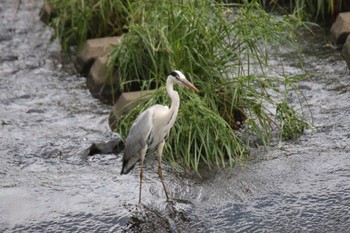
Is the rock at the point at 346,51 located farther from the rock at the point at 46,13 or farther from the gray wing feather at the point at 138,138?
the rock at the point at 46,13

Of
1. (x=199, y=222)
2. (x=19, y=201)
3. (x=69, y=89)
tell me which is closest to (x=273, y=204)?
(x=199, y=222)

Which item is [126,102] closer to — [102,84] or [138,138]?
[102,84]

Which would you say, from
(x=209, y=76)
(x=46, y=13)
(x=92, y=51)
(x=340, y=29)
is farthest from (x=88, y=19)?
(x=340, y=29)

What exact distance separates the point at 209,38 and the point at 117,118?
109 cm

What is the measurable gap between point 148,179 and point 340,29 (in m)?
3.30

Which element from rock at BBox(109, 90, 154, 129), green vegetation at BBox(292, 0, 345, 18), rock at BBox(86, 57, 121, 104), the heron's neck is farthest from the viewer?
green vegetation at BBox(292, 0, 345, 18)

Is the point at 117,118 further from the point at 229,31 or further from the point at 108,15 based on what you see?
the point at 108,15

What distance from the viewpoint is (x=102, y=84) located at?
27.3 feet

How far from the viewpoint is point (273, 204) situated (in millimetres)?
5969

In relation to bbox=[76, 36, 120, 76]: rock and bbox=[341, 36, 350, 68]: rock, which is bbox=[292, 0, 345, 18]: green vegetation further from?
bbox=[76, 36, 120, 76]: rock

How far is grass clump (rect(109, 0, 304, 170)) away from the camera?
21.8 ft

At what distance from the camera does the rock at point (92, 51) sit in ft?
28.9

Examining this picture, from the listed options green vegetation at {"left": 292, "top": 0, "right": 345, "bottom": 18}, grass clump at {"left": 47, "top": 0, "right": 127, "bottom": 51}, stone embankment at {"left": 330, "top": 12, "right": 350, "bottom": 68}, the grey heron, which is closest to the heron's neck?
the grey heron

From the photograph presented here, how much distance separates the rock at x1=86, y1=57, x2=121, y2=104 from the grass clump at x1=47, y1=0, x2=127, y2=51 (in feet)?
2.17
